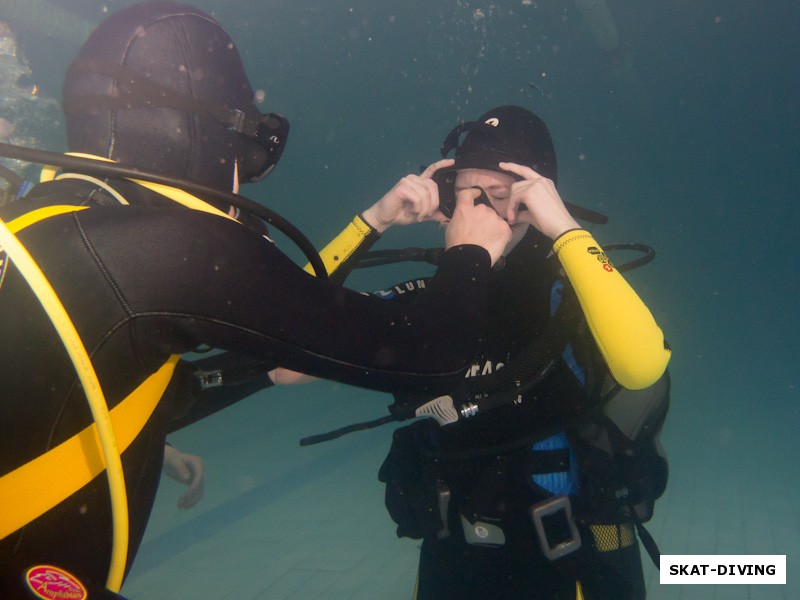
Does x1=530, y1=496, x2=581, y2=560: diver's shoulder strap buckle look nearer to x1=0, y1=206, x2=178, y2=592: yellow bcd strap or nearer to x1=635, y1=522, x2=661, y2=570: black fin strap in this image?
x1=635, y1=522, x2=661, y2=570: black fin strap

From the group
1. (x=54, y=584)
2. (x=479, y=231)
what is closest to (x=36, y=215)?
(x=54, y=584)

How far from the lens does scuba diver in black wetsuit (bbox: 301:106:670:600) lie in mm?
2365

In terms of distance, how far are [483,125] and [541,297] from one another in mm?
1194

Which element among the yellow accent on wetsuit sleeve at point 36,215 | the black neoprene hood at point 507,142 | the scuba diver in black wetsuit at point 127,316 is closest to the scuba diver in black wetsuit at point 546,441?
the black neoprene hood at point 507,142

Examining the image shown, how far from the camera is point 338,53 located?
48.0 metres

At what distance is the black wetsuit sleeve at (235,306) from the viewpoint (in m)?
1.13

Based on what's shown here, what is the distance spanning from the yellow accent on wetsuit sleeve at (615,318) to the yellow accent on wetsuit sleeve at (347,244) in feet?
4.54

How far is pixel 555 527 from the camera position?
8.14 ft

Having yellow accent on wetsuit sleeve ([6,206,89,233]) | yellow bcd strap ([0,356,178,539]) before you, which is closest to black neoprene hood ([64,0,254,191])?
yellow accent on wetsuit sleeve ([6,206,89,233])

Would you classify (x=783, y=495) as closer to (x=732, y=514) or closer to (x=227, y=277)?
(x=732, y=514)

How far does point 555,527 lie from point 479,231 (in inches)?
60.0

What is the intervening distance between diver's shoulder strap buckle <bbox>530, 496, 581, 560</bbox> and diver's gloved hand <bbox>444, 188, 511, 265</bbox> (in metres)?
1.25

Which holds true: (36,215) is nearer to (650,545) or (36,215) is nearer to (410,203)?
(410,203)

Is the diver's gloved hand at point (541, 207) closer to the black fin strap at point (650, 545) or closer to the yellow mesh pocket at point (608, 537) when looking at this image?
the yellow mesh pocket at point (608, 537)
